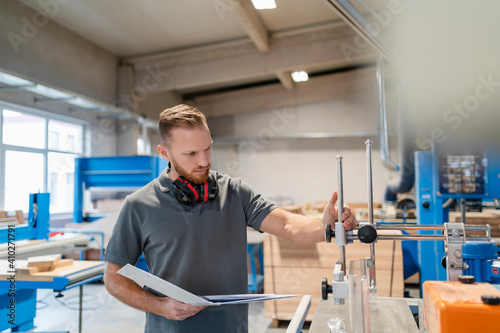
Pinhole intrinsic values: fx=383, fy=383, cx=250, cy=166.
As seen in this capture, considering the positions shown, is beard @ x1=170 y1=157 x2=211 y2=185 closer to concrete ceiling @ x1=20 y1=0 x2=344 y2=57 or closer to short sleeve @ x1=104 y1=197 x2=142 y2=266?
short sleeve @ x1=104 y1=197 x2=142 y2=266

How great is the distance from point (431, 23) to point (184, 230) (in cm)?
241

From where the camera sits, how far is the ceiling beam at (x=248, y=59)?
6.83 metres

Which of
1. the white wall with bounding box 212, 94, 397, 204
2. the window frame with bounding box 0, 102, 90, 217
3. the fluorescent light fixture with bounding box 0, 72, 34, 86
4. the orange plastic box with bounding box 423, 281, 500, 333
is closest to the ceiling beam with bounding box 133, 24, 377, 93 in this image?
the window frame with bounding box 0, 102, 90, 217

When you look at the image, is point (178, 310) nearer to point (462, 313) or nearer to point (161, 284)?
point (161, 284)

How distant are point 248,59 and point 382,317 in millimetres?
6295

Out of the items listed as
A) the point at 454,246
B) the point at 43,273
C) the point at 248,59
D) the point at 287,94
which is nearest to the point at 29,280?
the point at 43,273

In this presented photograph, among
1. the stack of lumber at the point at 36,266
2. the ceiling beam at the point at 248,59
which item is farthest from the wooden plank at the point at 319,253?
the ceiling beam at the point at 248,59

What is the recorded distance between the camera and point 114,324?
3688 millimetres

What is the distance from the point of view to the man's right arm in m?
1.21

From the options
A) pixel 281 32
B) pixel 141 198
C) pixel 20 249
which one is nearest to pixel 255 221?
pixel 141 198


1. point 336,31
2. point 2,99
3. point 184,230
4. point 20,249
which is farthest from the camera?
point 336,31

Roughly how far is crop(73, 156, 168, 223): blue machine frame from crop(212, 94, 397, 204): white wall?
15.5ft

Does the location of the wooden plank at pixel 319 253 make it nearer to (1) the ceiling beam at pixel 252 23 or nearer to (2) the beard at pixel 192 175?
(2) the beard at pixel 192 175

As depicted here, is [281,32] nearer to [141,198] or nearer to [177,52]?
[177,52]
